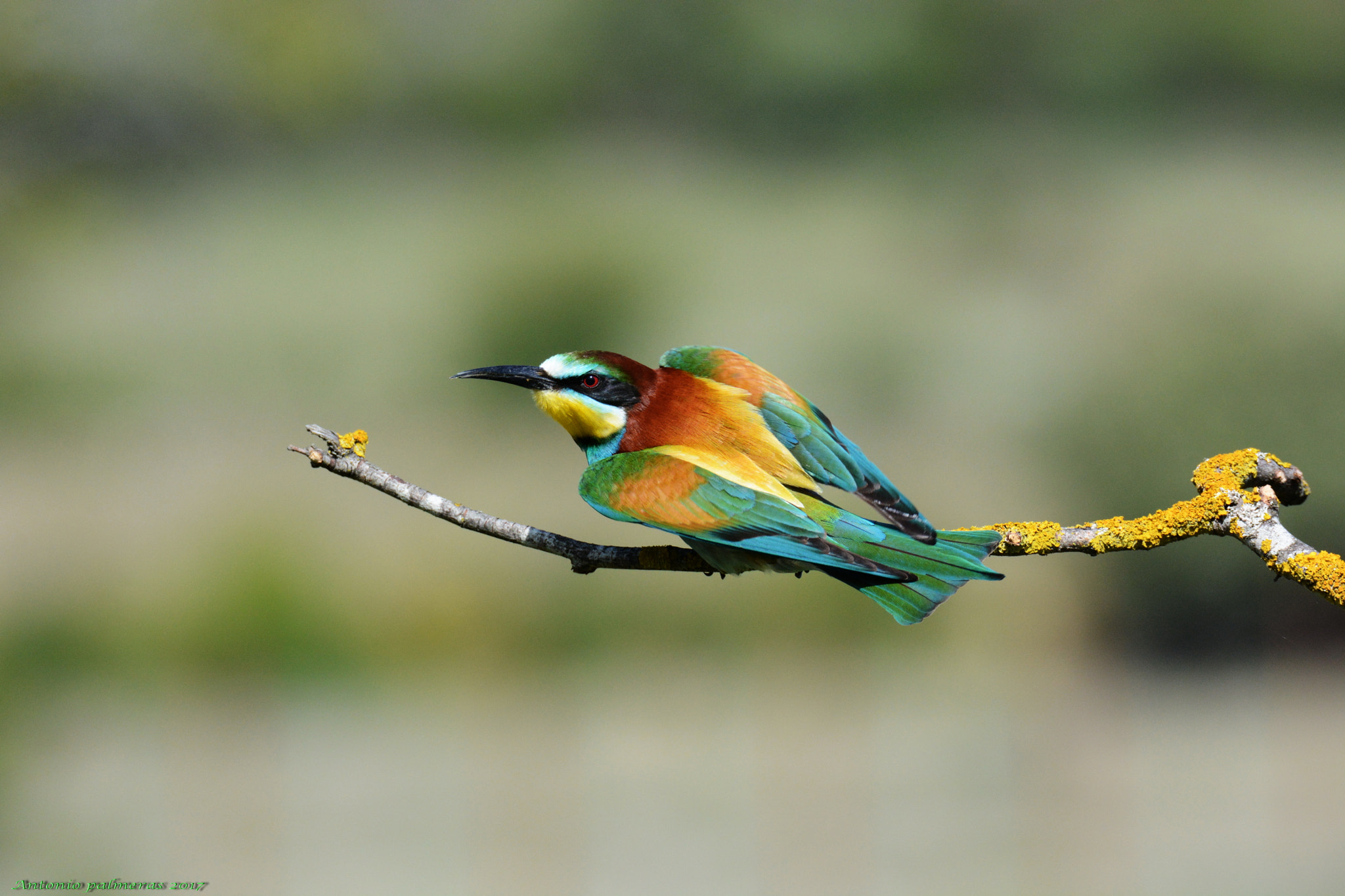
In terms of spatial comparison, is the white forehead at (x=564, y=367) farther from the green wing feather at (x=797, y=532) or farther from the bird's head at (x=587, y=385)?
the green wing feather at (x=797, y=532)

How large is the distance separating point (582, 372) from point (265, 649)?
9.08 metres

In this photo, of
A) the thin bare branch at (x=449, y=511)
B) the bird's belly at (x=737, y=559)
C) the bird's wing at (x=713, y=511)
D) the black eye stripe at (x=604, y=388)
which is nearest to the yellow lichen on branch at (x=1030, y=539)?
the bird's wing at (x=713, y=511)

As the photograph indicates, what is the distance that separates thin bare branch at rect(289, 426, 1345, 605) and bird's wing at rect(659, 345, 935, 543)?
153mm

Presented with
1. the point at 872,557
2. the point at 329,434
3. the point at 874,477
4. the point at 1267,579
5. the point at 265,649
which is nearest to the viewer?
the point at 329,434


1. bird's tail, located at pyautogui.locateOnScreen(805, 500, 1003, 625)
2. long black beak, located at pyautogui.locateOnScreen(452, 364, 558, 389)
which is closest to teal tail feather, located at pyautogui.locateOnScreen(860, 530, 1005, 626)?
bird's tail, located at pyautogui.locateOnScreen(805, 500, 1003, 625)

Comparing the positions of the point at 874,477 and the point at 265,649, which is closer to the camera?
the point at 874,477

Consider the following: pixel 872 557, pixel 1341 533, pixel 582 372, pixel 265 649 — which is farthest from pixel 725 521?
pixel 265 649

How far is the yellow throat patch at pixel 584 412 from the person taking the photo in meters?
1.49

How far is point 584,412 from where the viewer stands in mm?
1489

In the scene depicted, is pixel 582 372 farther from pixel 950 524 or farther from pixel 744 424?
pixel 950 524

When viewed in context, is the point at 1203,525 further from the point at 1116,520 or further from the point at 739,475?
the point at 739,475

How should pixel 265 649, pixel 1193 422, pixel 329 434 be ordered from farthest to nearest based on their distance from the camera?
pixel 265 649 → pixel 1193 422 → pixel 329 434

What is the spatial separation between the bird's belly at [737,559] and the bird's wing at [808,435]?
0.14 meters

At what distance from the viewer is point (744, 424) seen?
58.0 inches
